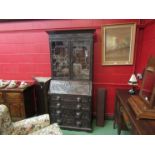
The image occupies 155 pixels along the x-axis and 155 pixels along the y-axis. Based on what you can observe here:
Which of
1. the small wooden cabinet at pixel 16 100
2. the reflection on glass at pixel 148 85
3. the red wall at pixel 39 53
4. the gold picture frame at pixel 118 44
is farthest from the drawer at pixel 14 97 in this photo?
the reflection on glass at pixel 148 85

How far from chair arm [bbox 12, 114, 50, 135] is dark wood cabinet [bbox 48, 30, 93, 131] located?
25.8 inches

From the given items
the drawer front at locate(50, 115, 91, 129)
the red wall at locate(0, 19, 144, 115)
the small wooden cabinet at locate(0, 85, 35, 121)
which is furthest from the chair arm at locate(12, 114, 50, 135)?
the red wall at locate(0, 19, 144, 115)

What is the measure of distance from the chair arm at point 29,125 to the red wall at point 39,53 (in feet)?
4.25

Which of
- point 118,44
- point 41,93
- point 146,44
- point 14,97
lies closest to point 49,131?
point 41,93

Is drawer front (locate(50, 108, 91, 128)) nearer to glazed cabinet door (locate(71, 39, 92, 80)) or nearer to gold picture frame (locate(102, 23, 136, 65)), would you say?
glazed cabinet door (locate(71, 39, 92, 80))

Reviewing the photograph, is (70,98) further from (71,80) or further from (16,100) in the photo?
(16,100)

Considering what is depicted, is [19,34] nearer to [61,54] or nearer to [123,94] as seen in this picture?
[61,54]

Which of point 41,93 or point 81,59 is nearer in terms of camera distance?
point 81,59

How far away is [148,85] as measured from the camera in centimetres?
165

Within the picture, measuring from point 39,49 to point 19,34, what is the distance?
0.57 metres

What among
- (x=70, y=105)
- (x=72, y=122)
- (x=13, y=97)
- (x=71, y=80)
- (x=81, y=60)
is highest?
(x=81, y=60)

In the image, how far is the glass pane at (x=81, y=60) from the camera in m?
2.39

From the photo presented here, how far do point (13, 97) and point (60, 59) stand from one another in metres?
1.25

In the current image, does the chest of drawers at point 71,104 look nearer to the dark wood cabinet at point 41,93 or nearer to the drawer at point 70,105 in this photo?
the drawer at point 70,105
